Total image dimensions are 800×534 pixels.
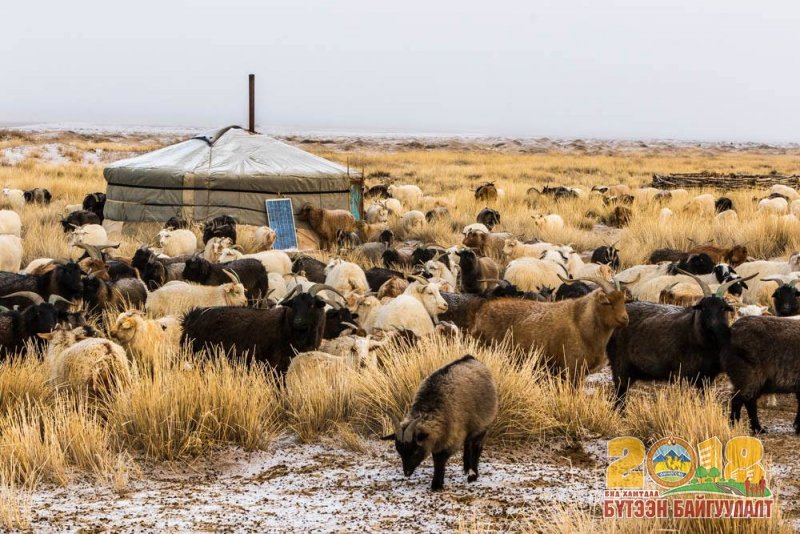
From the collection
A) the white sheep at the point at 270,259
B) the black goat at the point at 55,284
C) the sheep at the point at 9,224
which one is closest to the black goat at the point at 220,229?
the white sheep at the point at 270,259

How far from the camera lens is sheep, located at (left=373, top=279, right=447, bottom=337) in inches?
Result: 412

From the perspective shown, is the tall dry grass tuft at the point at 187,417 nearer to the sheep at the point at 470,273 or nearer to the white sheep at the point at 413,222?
the sheep at the point at 470,273

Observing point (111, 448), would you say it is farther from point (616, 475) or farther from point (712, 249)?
point (712, 249)

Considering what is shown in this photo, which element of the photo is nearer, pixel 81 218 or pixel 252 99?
pixel 81 218

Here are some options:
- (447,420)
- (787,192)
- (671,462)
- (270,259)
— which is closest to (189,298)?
(270,259)

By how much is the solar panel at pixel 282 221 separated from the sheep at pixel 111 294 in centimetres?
859

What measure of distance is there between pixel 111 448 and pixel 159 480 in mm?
536

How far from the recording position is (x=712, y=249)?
1700cm

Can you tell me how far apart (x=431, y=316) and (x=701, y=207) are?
18059 mm

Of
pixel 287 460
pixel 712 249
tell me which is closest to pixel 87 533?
pixel 287 460

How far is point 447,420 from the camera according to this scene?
19.2ft

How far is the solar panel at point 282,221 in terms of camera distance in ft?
70.5

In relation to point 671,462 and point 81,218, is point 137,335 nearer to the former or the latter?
point 671,462

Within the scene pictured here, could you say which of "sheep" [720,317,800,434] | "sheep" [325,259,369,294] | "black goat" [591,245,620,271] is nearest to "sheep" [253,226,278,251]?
"sheep" [325,259,369,294]
